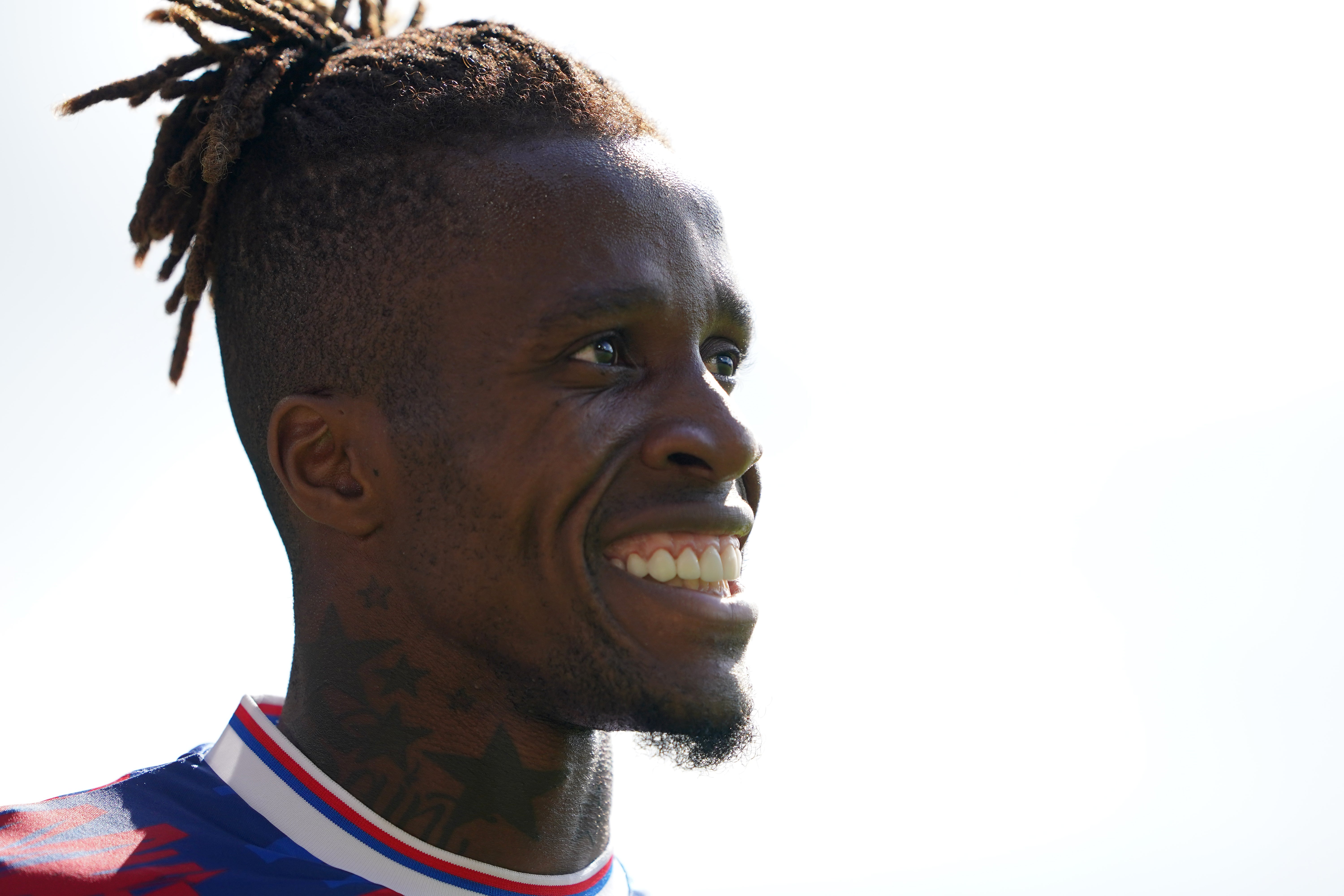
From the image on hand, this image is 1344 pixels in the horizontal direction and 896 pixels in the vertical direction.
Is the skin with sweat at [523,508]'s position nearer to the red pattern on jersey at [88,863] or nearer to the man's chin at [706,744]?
the man's chin at [706,744]

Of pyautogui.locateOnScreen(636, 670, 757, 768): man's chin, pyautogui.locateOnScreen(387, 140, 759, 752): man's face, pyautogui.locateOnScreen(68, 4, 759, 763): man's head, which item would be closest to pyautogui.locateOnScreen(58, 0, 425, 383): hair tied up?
pyautogui.locateOnScreen(68, 4, 759, 763): man's head

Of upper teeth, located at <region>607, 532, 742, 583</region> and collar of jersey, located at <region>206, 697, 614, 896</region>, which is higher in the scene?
upper teeth, located at <region>607, 532, 742, 583</region>

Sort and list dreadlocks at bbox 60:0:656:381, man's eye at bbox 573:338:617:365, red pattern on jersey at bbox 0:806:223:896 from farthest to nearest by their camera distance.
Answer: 1. dreadlocks at bbox 60:0:656:381
2. man's eye at bbox 573:338:617:365
3. red pattern on jersey at bbox 0:806:223:896

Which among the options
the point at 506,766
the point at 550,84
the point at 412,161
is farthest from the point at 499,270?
the point at 506,766

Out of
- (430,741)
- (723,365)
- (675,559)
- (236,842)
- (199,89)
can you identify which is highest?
(199,89)

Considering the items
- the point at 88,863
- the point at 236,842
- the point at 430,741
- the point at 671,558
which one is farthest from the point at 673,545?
the point at 88,863

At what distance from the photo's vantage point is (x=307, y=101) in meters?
3.10

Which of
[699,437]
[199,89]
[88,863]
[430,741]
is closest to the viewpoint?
[88,863]

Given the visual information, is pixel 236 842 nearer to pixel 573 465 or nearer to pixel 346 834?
pixel 346 834

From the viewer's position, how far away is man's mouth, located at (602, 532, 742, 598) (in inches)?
104

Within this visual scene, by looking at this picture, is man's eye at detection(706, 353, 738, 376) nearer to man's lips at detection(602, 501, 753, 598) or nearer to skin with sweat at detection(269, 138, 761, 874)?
skin with sweat at detection(269, 138, 761, 874)

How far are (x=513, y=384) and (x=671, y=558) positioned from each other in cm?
52

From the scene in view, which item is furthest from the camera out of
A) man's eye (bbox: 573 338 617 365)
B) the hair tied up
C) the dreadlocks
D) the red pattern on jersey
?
the hair tied up

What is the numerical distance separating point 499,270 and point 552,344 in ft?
0.71
